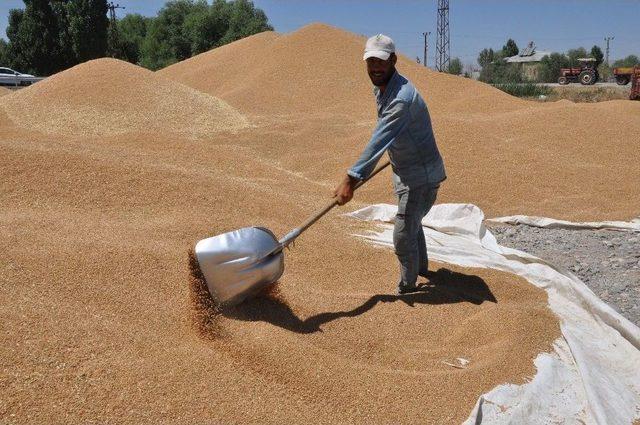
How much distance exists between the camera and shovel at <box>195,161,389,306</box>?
2.60 meters

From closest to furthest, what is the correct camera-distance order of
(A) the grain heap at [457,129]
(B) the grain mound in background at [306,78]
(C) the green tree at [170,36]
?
(A) the grain heap at [457,129]
(B) the grain mound in background at [306,78]
(C) the green tree at [170,36]

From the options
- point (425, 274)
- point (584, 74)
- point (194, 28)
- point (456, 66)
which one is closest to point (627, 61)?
point (456, 66)

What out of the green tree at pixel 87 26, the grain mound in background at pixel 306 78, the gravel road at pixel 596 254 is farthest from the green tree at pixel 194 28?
the gravel road at pixel 596 254

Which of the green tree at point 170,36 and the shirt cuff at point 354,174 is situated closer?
the shirt cuff at point 354,174

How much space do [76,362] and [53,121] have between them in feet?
24.5

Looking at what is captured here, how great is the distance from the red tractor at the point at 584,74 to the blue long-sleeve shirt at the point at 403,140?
2348cm

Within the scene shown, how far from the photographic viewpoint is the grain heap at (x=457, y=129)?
238 inches

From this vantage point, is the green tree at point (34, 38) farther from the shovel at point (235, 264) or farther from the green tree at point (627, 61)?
the green tree at point (627, 61)

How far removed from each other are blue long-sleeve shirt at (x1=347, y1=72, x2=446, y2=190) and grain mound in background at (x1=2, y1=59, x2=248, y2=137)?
6.23 metres

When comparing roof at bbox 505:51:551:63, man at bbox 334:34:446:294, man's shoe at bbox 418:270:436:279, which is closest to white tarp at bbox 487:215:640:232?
man's shoe at bbox 418:270:436:279

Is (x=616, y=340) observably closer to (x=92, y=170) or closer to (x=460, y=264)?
(x=460, y=264)

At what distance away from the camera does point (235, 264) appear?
2.61 m

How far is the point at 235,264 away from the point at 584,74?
24.7 m

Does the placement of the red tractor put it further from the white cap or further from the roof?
the white cap
